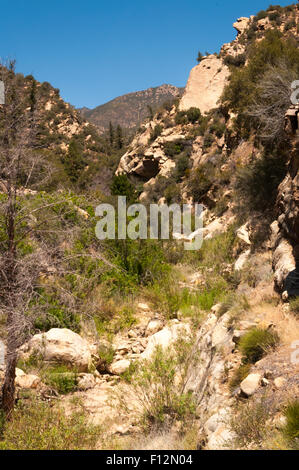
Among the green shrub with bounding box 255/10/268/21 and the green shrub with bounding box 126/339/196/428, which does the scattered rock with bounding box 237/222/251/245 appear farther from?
the green shrub with bounding box 255/10/268/21

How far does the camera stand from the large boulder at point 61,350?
5.36m

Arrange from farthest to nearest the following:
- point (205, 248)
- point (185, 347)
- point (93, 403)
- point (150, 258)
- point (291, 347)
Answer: point (205, 248) → point (150, 258) → point (185, 347) → point (93, 403) → point (291, 347)

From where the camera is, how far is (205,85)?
98.4 feet

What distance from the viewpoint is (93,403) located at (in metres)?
4.87

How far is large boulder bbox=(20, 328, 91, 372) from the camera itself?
536cm

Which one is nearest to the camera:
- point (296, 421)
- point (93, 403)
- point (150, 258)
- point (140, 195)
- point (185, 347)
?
point (296, 421)

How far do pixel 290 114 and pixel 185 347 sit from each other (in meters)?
3.82

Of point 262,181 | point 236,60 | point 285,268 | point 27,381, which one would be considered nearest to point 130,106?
point 236,60

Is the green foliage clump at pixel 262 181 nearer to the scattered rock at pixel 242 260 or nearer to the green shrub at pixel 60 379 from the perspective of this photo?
the scattered rock at pixel 242 260

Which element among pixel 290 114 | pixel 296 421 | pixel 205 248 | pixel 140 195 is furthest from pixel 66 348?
pixel 140 195

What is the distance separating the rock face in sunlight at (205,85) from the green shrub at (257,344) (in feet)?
87.4

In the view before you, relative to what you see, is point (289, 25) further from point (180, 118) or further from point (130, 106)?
point (130, 106)

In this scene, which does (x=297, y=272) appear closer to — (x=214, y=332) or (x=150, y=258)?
(x=214, y=332)

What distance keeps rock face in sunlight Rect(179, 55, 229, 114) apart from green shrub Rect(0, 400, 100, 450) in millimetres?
27520
